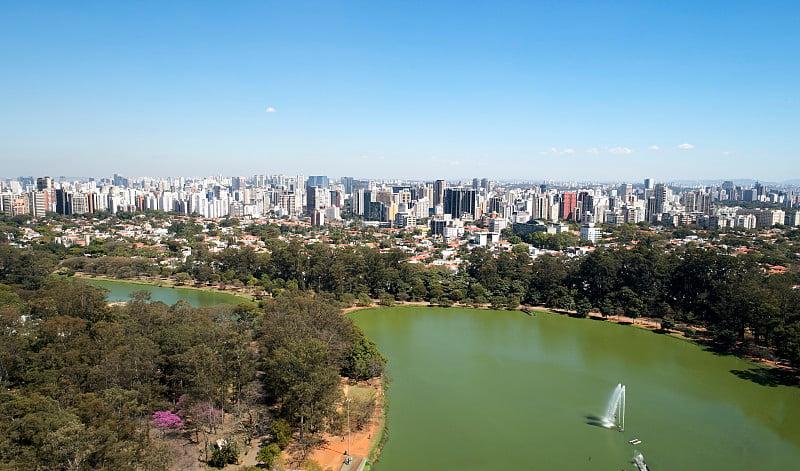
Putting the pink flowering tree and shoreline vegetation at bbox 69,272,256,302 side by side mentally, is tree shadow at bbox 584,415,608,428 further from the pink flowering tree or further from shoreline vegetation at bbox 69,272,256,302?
shoreline vegetation at bbox 69,272,256,302

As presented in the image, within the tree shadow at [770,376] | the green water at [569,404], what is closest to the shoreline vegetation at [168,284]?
the green water at [569,404]

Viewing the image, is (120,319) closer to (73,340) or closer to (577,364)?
(73,340)

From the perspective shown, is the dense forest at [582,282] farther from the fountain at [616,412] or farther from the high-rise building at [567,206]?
the high-rise building at [567,206]

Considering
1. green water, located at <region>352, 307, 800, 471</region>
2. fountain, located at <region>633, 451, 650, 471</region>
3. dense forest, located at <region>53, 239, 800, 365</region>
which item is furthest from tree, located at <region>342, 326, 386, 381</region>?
dense forest, located at <region>53, 239, 800, 365</region>

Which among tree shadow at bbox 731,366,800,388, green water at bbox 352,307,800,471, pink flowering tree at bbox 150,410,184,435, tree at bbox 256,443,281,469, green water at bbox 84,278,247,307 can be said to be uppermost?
pink flowering tree at bbox 150,410,184,435

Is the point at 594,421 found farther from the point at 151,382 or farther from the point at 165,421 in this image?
the point at 151,382
